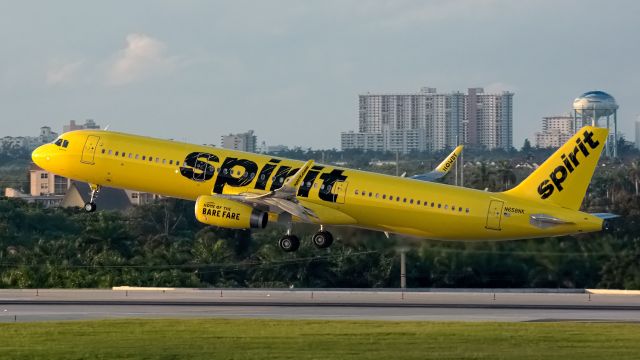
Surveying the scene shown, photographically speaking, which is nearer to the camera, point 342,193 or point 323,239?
point 342,193

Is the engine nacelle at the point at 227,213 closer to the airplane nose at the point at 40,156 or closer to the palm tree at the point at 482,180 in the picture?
the airplane nose at the point at 40,156

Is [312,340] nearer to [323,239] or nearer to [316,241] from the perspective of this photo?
[323,239]

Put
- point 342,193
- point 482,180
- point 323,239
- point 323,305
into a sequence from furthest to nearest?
point 482,180
point 323,239
point 323,305
point 342,193

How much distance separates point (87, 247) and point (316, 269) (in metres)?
21.1

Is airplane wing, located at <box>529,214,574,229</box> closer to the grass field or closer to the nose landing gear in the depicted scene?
the grass field

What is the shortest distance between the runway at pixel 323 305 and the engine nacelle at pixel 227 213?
4.66 metres

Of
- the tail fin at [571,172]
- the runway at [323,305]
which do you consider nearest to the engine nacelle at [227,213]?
the runway at [323,305]

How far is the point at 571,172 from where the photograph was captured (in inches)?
2950

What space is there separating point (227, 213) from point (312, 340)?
69.9 feet

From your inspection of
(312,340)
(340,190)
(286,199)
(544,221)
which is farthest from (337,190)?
(312,340)

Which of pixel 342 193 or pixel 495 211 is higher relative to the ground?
pixel 342 193

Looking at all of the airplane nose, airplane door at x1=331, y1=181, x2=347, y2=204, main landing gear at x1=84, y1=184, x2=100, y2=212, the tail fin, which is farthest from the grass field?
the airplane nose

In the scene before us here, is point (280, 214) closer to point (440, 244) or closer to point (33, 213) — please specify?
point (440, 244)

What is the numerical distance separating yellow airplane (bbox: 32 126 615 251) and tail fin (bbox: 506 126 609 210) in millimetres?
54
